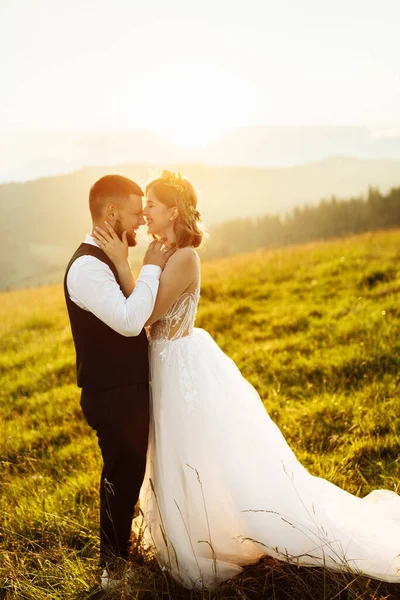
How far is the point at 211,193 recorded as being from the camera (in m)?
175

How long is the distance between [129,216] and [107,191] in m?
0.23

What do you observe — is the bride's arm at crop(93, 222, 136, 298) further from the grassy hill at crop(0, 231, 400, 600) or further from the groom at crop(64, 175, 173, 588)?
the grassy hill at crop(0, 231, 400, 600)

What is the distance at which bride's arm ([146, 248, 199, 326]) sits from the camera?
360 centimetres

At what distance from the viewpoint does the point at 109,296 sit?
329 centimetres

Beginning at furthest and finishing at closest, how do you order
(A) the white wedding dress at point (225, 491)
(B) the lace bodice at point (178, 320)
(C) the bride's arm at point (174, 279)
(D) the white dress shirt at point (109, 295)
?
(B) the lace bodice at point (178, 320) < (C) the bride's arm at point (174, 279) < (A) the white wedding dress at point (225, 491) < (D) the white dress shirt at point (109, 295)

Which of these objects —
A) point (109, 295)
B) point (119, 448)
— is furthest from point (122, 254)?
point (119, 448)

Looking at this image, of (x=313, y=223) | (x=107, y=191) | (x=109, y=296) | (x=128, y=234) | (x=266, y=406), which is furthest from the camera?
(x=313, y=223)

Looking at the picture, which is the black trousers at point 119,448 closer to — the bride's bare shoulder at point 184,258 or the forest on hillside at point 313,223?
the bride's bare shoulder at point 184,258

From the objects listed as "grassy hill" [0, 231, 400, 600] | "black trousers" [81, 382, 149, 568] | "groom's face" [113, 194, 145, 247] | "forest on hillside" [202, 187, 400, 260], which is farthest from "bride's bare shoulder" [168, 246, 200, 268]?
"forest on hillside" [202, 187, 400, 260]

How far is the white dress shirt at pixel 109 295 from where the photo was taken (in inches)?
128

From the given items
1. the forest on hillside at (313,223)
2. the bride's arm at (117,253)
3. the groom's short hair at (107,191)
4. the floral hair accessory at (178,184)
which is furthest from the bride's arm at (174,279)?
the forest on hillside at (313,223)

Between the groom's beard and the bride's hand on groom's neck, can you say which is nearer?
the bride's hand on groom's neck

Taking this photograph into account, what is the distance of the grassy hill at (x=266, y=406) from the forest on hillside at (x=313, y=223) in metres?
29.4

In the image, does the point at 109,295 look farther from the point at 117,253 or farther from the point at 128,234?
the point at 128,234
